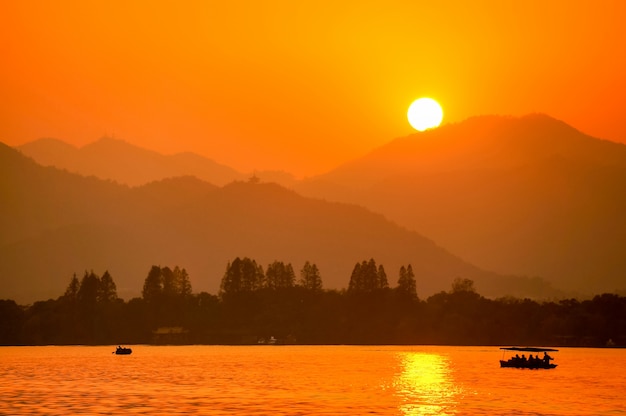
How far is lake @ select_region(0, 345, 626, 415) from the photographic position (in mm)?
111625

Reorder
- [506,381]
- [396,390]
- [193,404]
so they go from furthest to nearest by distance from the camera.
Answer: [506,381], [396,390], [193,404]

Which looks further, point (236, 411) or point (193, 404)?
point (193, 404)

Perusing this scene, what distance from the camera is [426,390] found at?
143m

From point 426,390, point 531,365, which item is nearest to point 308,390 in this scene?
point 426,390

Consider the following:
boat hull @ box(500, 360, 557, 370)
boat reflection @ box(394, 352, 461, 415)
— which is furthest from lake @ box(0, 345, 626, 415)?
boat hull @ box(500, 360, 557, 370)

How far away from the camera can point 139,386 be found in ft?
468

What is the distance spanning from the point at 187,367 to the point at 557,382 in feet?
228

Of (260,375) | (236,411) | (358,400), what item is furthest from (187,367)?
(236,411)

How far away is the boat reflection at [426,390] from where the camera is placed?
4523 inches

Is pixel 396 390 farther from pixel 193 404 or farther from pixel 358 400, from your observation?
pixel 193 404

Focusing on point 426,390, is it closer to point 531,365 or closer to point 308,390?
point 308,390

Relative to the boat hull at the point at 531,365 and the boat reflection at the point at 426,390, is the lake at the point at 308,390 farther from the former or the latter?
the boat hull at the point at 531,365

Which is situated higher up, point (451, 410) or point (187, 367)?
point (187, 367)

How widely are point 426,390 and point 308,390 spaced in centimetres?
1724
